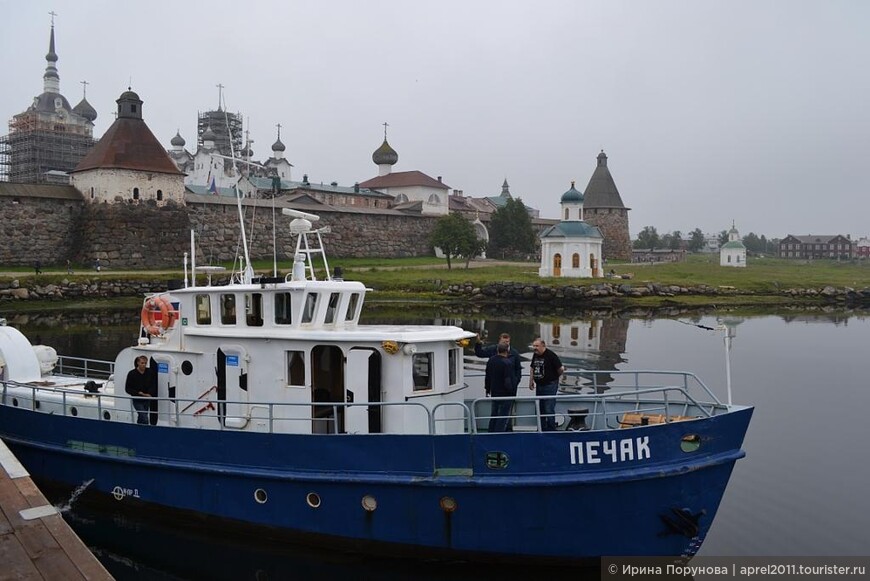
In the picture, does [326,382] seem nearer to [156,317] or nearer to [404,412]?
[404,412]

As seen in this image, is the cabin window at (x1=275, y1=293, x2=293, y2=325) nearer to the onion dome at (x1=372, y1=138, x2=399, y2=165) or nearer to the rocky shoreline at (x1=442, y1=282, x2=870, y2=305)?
the rocky shoreline at (x1=442, y1=282, x2=870, y2=305)

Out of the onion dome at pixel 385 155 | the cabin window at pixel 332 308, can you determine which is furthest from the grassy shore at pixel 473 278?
the cabin window at pixel 332 308

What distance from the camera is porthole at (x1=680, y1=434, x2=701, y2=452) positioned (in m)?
9.10

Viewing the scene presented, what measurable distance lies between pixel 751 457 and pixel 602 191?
77.1 meters

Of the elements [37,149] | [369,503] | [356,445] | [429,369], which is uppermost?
[37,149]

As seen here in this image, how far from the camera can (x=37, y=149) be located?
234 feet

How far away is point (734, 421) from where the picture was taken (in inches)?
364

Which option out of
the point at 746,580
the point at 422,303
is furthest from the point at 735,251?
the point at 746,580

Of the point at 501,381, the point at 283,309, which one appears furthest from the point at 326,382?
the point at 501,381

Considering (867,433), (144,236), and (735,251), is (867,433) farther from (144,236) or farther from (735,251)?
(735,251)

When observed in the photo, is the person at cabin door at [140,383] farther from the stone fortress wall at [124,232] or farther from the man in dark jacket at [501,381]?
the stone fortress wall at [124,232]

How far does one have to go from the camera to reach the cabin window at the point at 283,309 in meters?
10.6

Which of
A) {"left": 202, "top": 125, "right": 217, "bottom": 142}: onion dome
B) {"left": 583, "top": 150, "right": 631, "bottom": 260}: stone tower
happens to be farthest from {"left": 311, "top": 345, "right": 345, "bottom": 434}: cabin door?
{"left": 202, "top": 125, "right": 217, "bottom": 142}: onion dome

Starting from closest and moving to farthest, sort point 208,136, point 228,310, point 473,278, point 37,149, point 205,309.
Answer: point 228,310 < point 205,309 < point 473,278 < point 37,149 < point 208,136
